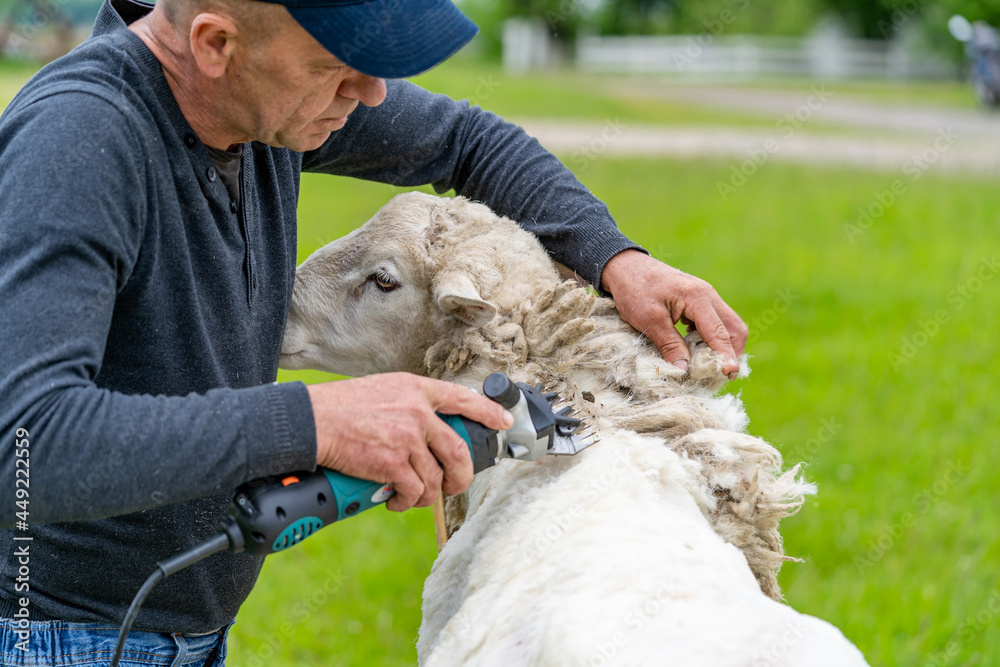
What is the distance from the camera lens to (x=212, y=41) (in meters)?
1.71

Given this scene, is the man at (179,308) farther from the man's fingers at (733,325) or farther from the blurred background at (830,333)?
the blurred background at (830,333)

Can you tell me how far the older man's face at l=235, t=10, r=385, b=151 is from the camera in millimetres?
1702

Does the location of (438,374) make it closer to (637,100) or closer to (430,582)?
(430,582)

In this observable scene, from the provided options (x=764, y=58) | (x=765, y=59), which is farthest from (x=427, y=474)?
(x=765, y=59)

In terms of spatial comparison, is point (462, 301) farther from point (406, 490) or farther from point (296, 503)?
point (296, 503)

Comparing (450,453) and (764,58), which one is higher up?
(450,453)

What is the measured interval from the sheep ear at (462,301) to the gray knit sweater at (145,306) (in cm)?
31

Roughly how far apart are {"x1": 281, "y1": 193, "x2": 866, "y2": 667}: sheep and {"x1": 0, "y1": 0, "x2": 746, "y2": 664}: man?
0.20 m

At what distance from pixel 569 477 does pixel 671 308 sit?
0.63 m

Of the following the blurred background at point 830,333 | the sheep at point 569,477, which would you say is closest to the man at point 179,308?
the sheep at point 569,477

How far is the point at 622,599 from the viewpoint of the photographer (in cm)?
160

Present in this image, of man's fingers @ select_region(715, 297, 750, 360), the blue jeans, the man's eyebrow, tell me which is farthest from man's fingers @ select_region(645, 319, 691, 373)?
the blue jeans

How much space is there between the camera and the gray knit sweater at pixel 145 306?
4.71ft

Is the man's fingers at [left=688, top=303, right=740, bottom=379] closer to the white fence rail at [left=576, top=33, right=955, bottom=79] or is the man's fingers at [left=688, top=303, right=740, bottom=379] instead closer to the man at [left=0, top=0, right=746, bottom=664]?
the man at [left=0, top=0, right=746, bottom=664]
